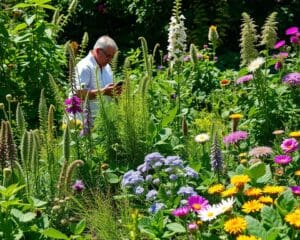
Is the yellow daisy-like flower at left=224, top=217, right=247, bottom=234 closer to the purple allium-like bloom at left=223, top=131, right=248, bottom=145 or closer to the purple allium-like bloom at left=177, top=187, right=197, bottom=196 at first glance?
the purple allium-like bloom at left=177, top=187, right=197, bottom=196

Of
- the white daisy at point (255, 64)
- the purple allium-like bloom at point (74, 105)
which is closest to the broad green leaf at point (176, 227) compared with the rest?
the purple allium-like bloom at point (74, 105)

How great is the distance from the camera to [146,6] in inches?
376

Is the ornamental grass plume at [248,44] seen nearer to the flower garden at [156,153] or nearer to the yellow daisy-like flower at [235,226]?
the flower garden at [156,153]

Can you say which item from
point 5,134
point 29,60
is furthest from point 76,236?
point 29,60

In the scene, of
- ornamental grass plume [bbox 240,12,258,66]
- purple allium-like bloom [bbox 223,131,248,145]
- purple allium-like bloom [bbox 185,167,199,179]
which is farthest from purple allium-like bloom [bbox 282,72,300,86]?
purple allium-like bloom [bbox 185,167,199,179]

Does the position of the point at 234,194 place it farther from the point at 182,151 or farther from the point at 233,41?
the point at 233,41

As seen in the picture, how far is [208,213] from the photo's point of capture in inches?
120

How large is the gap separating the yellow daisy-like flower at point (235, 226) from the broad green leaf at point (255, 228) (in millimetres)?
52

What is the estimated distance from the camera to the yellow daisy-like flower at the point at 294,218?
9.38 ft

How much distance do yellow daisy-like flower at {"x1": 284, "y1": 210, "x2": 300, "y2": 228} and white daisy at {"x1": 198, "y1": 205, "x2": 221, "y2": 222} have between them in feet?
1.05

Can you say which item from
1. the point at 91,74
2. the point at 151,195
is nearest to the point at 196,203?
the point at 151,195

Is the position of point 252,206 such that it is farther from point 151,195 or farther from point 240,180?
point 151,195

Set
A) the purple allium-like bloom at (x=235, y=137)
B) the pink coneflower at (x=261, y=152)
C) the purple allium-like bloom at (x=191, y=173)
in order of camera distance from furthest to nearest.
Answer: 1. the purple allium-like bloom at (x=235, y=137)
2. the pink coneflower at (x=261, y=152)
3. the purple allium-like bloom at (x=191, y=173)

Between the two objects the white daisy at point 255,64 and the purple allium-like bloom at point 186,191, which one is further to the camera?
the white daisy at point 255,64
